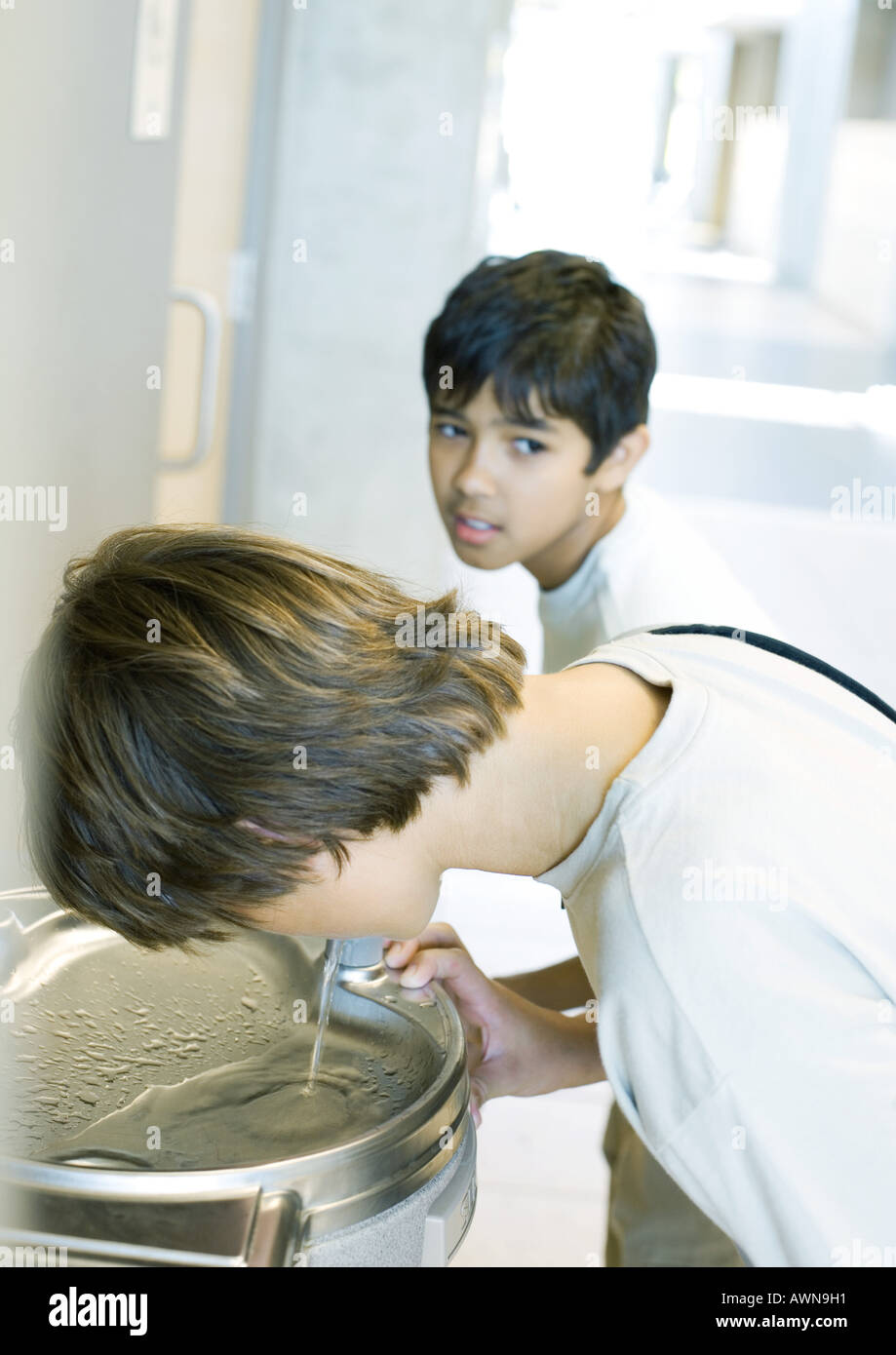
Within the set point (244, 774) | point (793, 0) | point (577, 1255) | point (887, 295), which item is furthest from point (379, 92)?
point (793, 0)

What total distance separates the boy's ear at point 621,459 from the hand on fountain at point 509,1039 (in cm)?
79

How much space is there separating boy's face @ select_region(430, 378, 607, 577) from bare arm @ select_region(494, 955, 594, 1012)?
0.53m

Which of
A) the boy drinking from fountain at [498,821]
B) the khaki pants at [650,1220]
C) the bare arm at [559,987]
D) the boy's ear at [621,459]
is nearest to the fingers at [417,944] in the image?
the boy drinking from fountain at [498,821]

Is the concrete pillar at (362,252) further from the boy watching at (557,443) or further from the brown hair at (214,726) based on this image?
the brown hair at (214,726)

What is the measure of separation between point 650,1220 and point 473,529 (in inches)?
32.7

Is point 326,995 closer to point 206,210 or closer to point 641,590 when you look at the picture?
point 641,590

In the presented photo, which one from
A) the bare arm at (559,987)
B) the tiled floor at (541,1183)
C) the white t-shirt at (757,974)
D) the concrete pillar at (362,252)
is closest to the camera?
the white t-shirt at (757,974)

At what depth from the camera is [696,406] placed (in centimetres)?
638

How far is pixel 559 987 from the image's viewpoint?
135cm

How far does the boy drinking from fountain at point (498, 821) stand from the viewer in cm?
73

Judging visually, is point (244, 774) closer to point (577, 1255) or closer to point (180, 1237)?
point (180, 1237)

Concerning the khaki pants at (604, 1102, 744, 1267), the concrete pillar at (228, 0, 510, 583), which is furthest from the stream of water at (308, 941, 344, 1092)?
the concrete pillar at (228, 0, 510, 583)

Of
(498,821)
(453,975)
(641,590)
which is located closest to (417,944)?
(453,975)
